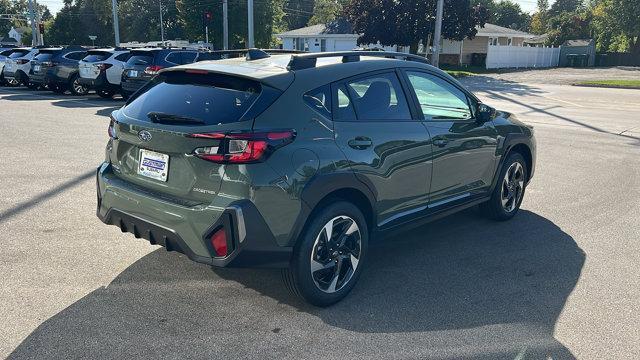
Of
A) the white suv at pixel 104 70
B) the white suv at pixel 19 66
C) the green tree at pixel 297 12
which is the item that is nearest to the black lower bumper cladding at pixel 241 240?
the white suv at pixel 104 70

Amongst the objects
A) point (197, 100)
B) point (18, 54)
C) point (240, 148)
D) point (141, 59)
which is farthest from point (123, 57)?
point (240, 148)

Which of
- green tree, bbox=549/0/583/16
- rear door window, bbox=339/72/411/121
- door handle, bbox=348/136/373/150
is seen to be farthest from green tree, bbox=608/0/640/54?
green tree, bbox=549/0/583/16

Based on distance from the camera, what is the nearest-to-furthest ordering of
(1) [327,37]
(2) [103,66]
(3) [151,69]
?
(3) [151,69], (2) [103,66], (1) [327,37]

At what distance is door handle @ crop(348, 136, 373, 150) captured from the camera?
153 inches

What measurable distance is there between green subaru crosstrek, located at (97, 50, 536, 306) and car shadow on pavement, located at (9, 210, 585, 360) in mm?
334

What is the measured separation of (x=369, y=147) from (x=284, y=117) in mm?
772

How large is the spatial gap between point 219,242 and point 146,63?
44.3 feet

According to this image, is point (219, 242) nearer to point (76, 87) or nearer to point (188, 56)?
point (188, 56)

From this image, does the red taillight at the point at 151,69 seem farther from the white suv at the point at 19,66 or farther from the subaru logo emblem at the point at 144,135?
the subaru logo emblem at the point at 144,135

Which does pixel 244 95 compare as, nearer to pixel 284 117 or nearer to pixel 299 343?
pixel 284 117

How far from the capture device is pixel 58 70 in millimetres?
18891

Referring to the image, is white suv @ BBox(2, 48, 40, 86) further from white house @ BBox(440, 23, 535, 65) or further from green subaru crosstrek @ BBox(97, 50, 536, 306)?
white house @ BBox(440, 23, 535, 65)

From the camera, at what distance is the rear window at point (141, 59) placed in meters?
15.7

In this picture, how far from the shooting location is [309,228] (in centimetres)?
369
